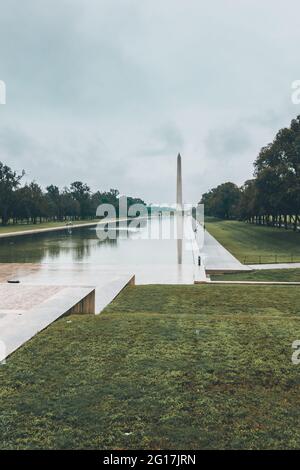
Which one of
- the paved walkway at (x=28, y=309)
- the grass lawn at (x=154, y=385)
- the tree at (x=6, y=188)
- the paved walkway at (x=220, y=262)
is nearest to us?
the grass lawn at (x=154, y=385)

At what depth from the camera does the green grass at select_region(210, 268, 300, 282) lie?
19.5 meters

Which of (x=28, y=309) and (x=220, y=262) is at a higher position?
(x=28, y=309)

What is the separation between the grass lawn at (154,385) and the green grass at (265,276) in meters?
10.8

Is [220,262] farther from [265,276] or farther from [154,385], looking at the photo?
[154,385]

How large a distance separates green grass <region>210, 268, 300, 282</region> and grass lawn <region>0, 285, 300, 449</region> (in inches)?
426

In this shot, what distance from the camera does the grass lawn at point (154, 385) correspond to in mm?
4367

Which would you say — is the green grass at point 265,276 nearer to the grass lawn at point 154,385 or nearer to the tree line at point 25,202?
the grass lawn at point 154,385

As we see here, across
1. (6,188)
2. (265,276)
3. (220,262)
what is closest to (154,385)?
(265,276)

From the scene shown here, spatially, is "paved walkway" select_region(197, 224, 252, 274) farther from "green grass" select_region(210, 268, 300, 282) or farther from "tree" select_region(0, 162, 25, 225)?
"tree" select_region(0, 162, 25, 225)

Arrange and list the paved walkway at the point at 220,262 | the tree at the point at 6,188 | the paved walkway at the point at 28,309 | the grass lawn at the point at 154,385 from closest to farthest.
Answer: the grass lawn at the point at 154,385, the paved walkway at the point at 28,309, the paved walkway at the point at 220,262, the tree at the point at 6,188

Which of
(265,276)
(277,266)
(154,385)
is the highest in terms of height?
(154,385)

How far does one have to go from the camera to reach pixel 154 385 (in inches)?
217

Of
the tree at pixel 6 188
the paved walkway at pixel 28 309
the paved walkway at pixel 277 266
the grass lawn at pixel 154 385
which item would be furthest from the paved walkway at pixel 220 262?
the tree at pixel 6 188

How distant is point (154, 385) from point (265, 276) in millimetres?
15973
